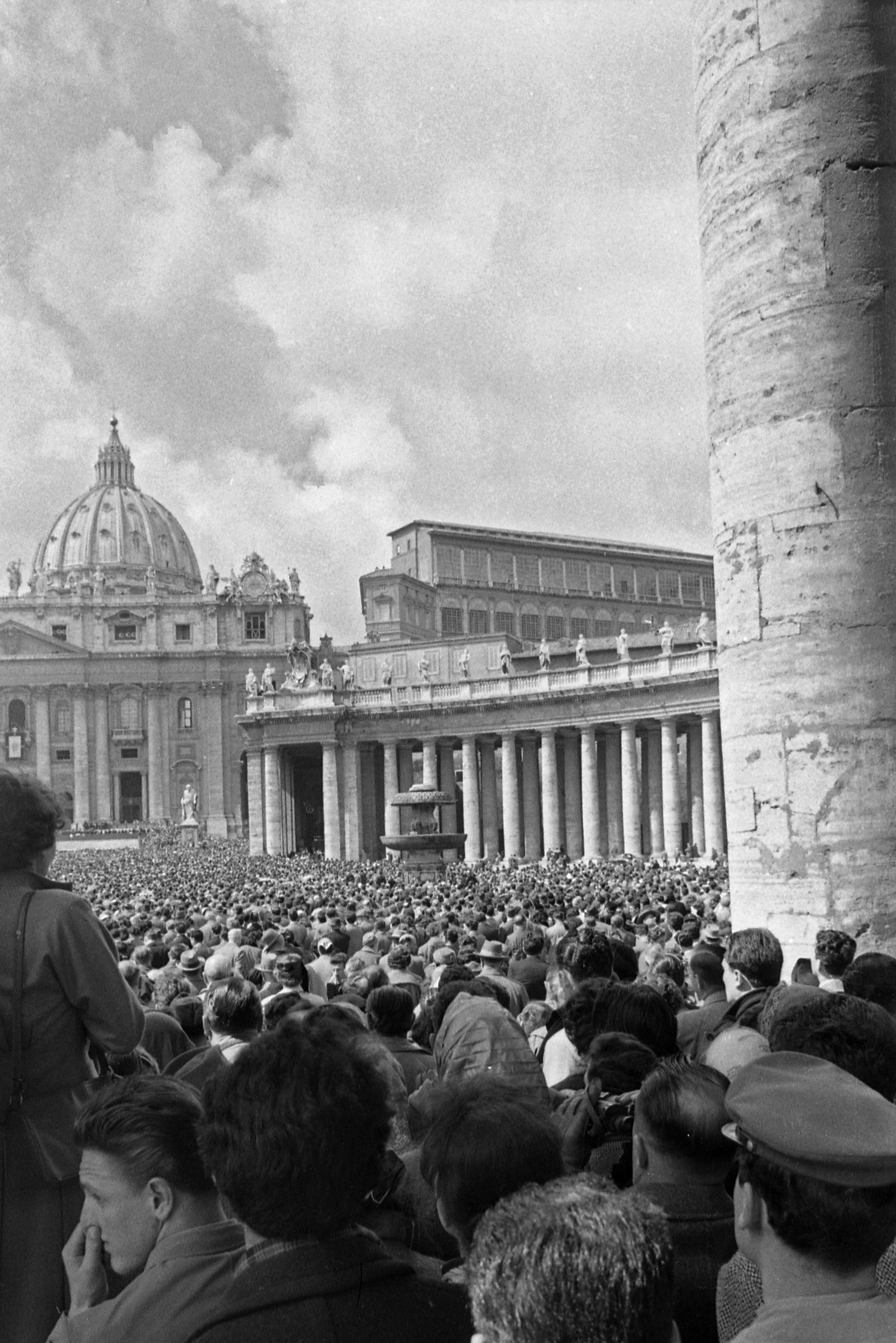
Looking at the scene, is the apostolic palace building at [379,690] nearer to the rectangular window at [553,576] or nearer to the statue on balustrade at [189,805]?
the rectangular window at [553,576]

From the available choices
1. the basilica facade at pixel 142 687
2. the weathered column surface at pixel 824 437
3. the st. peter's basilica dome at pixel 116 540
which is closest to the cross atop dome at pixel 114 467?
the st. peter's basilica dome at pixel 116 540

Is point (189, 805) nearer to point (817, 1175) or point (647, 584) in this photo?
point (647, 584)

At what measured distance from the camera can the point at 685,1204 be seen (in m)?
4.36

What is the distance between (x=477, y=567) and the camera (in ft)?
360

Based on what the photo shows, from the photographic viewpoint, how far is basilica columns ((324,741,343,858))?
70.9m

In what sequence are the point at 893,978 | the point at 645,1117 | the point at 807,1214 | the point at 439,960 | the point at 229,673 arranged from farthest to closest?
the point at 229,673
the point at 439,960
the point at 893,978
the point at 645,1117
the point at 807,1214

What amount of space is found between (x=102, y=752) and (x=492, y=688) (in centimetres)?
6120

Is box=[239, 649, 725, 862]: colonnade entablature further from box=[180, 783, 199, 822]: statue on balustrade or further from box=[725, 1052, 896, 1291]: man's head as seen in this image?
box=[725, 1052, 896, 1291]: man's head

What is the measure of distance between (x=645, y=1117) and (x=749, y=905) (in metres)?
8.37

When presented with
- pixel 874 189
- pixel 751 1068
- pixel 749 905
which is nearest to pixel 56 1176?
pixel 751 1068

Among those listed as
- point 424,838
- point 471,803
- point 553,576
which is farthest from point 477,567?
point 424,838

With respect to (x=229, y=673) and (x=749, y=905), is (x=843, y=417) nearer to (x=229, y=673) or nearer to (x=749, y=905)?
(x=749, y=905)

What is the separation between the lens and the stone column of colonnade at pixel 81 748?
119375 mm

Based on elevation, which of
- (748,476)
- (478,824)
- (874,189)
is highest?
(874,189)
